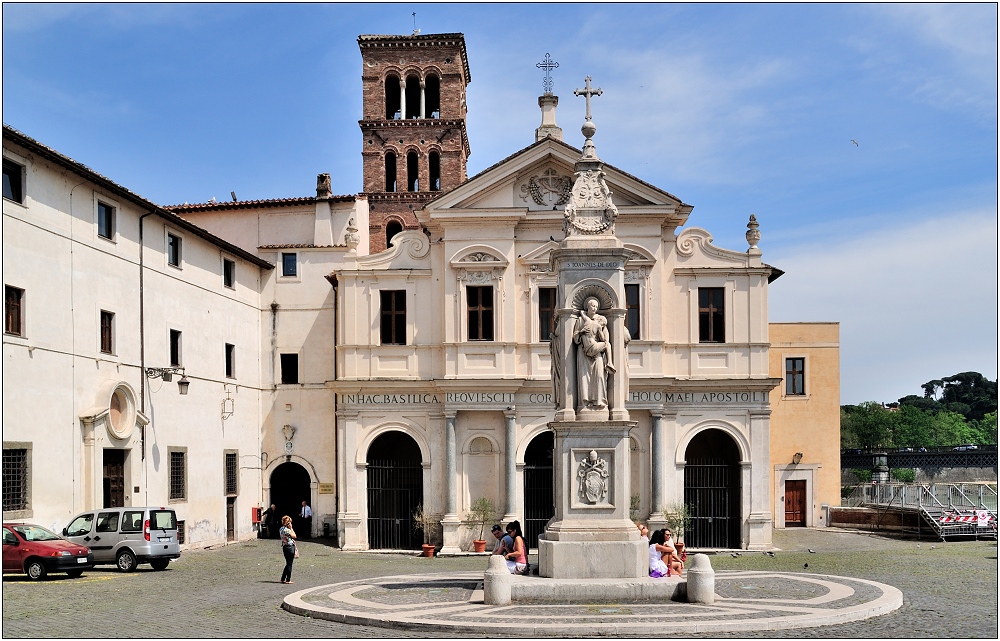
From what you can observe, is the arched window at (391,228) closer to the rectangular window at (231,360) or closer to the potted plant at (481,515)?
the rectangular window at (231,360)

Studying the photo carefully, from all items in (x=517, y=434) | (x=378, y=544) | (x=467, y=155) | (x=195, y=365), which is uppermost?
Result: (x=467, y=155)

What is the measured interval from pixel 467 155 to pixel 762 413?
Answer: 2815cm

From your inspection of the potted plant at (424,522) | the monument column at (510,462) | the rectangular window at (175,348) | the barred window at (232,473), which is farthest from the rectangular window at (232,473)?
the monument column at (510,462)

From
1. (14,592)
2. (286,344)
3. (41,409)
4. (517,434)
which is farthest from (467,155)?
(14,592)

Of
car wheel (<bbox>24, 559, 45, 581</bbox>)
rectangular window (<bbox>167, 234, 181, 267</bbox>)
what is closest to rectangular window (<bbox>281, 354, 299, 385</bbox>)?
rectangular window (<bbox>167, 234, 181, 267</bbox>)

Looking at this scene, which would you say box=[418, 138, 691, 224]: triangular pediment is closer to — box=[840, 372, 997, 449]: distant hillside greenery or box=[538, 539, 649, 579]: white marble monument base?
box=[538, 539, 649, 579]: white marble monument base

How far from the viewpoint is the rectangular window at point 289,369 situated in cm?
3748

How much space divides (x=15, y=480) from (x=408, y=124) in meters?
31.4

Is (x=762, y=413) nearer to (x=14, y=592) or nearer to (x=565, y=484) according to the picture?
(x=565, y=484)

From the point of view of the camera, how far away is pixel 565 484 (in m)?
17.9

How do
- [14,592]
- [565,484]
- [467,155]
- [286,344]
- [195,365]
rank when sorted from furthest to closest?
1. [467,155]
2. [286,344]
3. [195,365]
4. [14,592]
5. [565,484]

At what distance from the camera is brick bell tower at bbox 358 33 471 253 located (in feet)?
166

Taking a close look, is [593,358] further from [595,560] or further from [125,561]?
[125,561]

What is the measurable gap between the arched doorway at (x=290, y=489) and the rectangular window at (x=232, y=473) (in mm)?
2303
